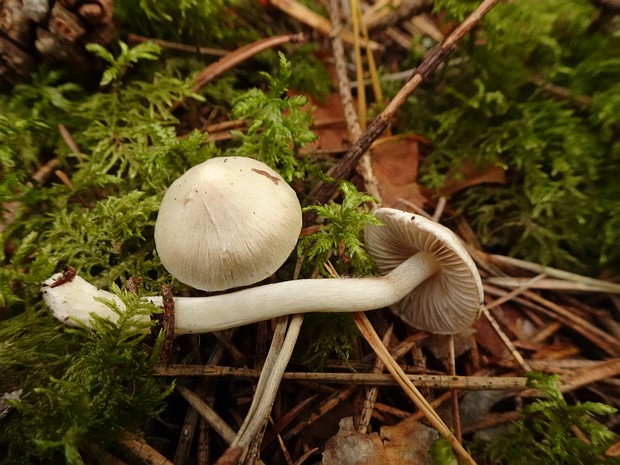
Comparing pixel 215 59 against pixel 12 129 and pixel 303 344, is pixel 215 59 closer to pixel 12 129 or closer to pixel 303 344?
pixel 12 129

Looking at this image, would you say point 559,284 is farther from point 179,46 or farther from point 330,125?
point 179,46

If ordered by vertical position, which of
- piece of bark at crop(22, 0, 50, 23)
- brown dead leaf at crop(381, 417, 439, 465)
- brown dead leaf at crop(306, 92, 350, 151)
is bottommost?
brown dead leaf at crop(381, 417, 439, 465)

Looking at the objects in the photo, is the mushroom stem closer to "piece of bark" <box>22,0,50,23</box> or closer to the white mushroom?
the white mushroom

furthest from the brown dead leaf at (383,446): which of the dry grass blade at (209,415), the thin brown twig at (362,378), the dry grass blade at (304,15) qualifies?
the dry grass blade at (304,15)

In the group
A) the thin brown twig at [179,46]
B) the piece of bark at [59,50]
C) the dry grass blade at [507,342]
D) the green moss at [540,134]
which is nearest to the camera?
the dry grass blade at [507,342]

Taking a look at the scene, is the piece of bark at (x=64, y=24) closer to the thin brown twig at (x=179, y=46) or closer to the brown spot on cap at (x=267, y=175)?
the thin brown twig at (x=179, y=46)

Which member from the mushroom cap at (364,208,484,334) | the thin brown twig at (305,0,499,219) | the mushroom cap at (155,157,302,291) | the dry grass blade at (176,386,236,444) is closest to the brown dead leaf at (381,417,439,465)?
the mushroom cap at (364,208,484,334)
